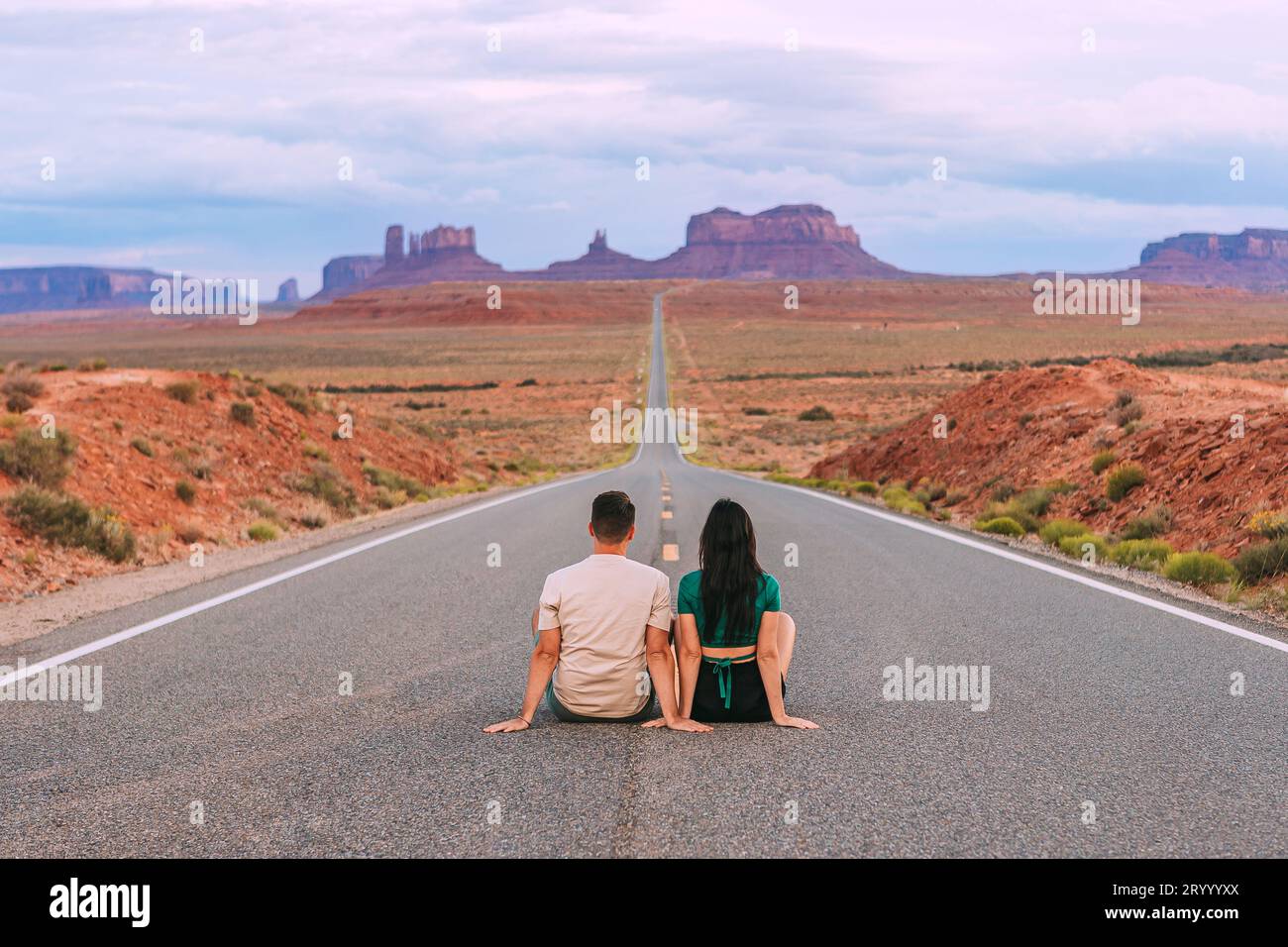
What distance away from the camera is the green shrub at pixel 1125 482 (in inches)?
606

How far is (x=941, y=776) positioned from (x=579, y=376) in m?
90.2

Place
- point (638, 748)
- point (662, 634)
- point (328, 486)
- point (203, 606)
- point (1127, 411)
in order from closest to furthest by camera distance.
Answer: point (638, 748), point (662, 634), point (203, 606), point (1127, 411), point (328, 486)

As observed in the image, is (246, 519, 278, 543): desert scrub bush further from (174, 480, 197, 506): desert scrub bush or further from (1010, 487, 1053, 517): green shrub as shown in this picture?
(1010, 487, 1053, 517): green shrub

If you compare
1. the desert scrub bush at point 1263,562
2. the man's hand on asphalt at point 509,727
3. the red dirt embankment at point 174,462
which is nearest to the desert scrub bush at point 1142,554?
the desert scrub bush at point 1263,562

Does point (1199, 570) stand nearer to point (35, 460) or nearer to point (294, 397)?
point (35, 460)

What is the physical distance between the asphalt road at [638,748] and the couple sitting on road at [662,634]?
0.17 metres

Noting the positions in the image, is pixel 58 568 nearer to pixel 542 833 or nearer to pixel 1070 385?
pixel 542 833

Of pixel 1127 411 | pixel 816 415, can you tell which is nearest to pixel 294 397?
pixel 1127 411

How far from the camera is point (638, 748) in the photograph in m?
5.30

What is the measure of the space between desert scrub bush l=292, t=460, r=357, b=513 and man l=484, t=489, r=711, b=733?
14804 mm

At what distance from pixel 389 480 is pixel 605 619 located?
62.4ft

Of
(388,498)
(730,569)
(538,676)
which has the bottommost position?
(388,498)

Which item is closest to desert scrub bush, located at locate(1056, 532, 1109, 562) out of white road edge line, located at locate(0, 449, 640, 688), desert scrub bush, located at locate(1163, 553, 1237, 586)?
desert scrub bush, located at locate(1163, 553, 1237, 586)

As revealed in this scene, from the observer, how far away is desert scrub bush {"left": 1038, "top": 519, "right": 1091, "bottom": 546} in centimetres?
1404
